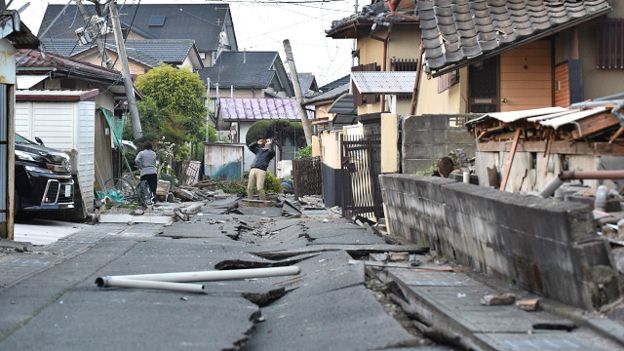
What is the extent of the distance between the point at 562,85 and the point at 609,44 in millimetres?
1093

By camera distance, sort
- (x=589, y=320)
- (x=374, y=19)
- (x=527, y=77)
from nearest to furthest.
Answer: (x=589, y=320), (x=527, y=77), (x=374, y=19)

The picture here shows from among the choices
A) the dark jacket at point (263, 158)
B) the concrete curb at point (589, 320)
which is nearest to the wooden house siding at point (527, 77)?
the dark jacket at point (263, 158)

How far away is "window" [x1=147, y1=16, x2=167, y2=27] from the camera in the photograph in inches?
3068

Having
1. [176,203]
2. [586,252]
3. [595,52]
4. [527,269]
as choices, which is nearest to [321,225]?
[595,52]

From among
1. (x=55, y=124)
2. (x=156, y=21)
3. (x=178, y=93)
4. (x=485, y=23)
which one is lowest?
(x=55, y=124)

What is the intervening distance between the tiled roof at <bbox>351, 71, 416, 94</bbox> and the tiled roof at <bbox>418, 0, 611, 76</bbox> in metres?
6.43

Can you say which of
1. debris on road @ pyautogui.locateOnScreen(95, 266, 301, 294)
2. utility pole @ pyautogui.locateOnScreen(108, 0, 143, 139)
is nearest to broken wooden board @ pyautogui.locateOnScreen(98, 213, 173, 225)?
debris on road @ pyautogui.locateOnScreen(95, 266, 301, 294)

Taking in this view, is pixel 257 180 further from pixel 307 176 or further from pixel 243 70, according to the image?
pixel 243 70

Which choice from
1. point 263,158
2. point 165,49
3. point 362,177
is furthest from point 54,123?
point 165,49

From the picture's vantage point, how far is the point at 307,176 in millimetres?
30344

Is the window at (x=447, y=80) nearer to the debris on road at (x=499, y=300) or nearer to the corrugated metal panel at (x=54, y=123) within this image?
the corrugated metal panel at (x=54, y=123)

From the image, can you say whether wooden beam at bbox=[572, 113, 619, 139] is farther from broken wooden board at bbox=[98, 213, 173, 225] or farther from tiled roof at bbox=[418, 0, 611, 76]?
broken wooden board at bbox=[98, 213, 173, 225]

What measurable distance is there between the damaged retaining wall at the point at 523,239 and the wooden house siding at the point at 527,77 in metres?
6.10

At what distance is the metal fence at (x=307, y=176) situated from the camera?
1154 inches
